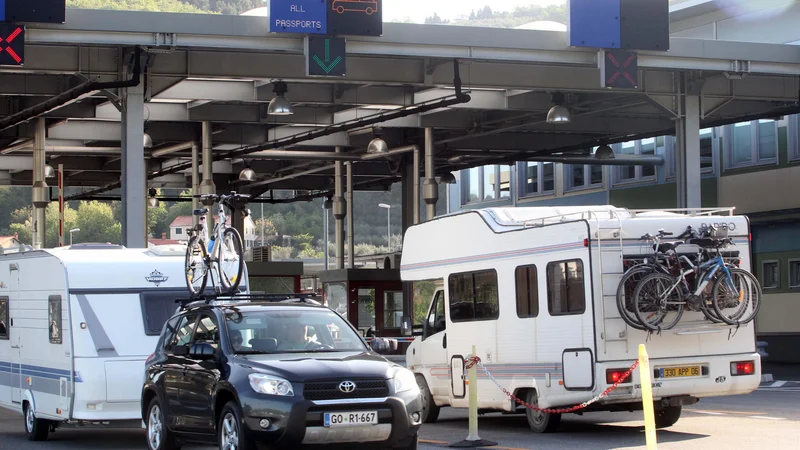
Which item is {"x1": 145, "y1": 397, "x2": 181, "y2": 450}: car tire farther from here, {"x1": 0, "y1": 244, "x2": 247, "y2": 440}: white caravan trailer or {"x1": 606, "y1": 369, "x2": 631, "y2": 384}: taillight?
{"x1": 606, "y1": 369, "x2": 631, "y2": 384}: taillight

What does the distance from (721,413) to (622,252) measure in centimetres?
490

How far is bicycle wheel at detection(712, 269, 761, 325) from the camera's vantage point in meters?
15.4

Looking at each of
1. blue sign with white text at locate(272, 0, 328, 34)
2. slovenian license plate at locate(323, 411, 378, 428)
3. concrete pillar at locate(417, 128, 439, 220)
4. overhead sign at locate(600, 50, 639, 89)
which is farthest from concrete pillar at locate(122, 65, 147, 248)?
concrete pillar at locate(417, 128, 439, 220)

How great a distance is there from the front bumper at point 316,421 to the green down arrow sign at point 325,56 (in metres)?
9.98

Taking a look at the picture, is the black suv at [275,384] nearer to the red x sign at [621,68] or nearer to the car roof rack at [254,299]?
the car roof rack at [254,299]

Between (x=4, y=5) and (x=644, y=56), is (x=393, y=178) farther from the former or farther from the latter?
(x=4, y=5)

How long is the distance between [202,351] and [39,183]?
20.3 m

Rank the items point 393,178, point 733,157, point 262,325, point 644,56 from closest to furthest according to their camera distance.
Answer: point 262,325 → point 644,56 → point 733,157 → point 393,178

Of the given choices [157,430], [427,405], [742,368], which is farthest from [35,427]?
[742,368]

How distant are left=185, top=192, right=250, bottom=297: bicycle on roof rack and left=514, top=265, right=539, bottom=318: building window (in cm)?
365

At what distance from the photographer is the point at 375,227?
507 feet

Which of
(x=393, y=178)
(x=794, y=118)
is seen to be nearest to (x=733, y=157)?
(x=794, y=118)

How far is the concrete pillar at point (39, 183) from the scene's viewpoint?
99.3ft

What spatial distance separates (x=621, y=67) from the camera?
22766mm
